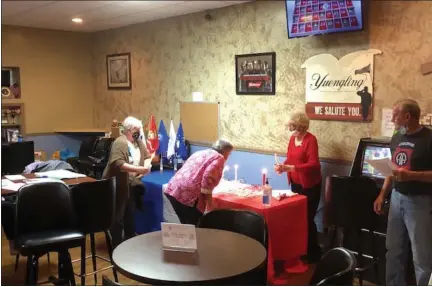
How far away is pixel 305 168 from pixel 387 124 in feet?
2.65

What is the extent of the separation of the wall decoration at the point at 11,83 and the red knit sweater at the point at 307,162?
4480mm

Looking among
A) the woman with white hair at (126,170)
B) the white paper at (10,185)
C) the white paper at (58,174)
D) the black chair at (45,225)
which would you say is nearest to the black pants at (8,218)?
the white paper at (10,185)

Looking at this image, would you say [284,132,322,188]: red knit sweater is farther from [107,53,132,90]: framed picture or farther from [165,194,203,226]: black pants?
[107,53,132,90]: framed picture

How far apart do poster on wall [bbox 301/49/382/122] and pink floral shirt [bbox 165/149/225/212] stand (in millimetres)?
1331

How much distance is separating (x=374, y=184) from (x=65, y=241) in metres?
2.36

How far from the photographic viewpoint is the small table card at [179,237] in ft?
8.31

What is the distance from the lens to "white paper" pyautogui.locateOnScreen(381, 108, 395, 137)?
414 cm

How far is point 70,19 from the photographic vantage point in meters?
6.34

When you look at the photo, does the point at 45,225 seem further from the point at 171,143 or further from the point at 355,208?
the point at 171,143

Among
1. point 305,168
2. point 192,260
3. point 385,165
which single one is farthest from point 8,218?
point 385,165

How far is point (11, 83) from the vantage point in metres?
6.96

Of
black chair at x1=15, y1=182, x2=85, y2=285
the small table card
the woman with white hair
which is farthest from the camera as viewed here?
the woman with white hair

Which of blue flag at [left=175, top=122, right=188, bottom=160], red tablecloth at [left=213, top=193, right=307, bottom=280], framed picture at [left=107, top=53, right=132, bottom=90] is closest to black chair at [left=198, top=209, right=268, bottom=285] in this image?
red tablecloth at [left=213, top=193, right=307, bottom=280]

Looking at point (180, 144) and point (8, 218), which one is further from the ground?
point (180, 144)
